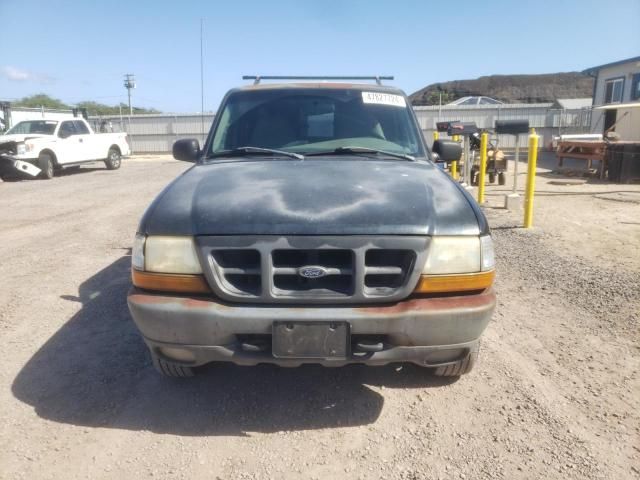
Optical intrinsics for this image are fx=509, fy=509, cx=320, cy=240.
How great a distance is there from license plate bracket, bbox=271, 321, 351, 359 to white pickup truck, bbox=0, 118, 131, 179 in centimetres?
1467

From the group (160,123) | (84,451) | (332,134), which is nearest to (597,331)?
(332,134)

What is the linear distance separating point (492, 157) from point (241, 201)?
425 inches

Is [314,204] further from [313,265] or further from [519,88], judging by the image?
[519,88]

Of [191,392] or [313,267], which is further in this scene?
[191,392]

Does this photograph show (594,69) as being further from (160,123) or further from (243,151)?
(243,151)

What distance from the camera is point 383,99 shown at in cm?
396

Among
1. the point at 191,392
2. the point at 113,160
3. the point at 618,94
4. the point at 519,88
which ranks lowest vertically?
the point at 191,392

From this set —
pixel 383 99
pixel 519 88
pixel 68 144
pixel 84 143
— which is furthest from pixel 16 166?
pixel 519 88

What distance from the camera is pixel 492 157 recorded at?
12242 millimetres

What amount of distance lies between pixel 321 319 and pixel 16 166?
14.8 metres

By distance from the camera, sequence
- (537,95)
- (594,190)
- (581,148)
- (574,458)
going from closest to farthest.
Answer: (574,458) → (594,190) → (581,148) → (537,95)

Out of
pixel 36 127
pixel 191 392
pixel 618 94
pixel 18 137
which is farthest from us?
pixel 618 94

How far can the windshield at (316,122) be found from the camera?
3.72m

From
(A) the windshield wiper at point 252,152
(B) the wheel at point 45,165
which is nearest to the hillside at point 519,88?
(B) the wheel at point 45,165
